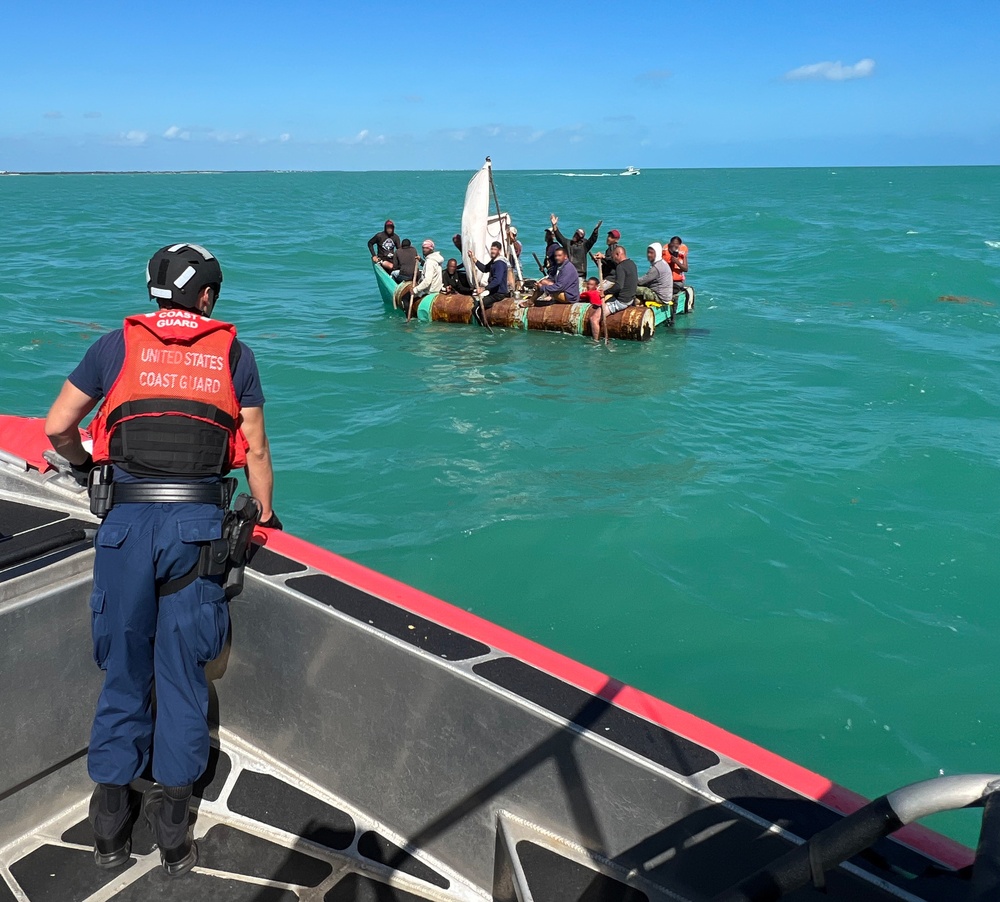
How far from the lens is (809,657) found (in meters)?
6.20

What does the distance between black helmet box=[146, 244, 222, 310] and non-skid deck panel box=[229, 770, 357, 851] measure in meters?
1.97

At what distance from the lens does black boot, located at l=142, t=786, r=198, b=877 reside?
10.0 ft

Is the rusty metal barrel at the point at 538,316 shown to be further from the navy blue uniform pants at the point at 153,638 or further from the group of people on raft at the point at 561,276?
the navy blue uniform pants at the point at 153,638

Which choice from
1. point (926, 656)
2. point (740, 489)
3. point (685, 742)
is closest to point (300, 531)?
point (740, 489)

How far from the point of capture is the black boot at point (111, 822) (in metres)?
3.08

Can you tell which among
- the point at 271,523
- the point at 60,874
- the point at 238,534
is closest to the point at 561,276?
the point at 271,523

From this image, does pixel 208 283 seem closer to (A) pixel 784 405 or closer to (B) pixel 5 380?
(A) pixel 784 405

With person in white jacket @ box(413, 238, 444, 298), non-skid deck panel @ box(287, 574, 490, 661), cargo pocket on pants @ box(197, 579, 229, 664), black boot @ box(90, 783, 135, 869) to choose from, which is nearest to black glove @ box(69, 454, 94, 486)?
cargo pocket on pants @ box(197, 579, 229, 664)

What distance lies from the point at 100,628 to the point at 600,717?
1.71 meters

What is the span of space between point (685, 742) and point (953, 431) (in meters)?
10.2

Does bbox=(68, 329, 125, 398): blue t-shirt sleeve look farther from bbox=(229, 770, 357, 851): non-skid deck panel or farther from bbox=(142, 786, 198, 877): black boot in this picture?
bbox=(229, 770, 357, 851): non-skid deck panel

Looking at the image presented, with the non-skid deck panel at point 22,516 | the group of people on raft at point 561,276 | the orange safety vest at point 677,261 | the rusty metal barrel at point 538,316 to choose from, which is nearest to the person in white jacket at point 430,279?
the group of people on raft at point 561,276

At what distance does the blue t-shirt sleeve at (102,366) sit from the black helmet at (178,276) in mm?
199

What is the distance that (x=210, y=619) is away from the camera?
2.99 m
